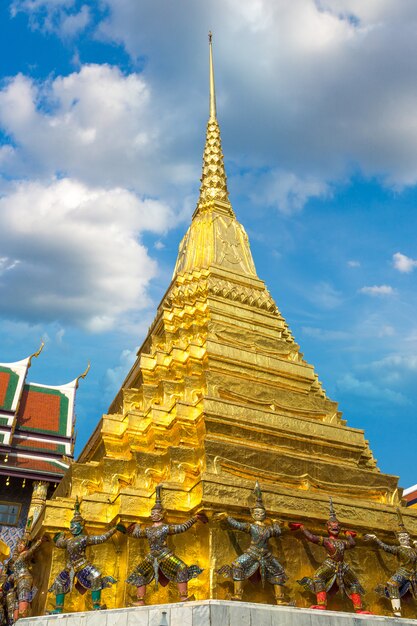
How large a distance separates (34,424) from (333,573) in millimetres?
17939

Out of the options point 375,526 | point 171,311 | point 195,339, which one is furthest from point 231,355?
point 375,526

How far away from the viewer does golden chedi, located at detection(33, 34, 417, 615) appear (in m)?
9.60

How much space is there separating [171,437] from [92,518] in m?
2.35

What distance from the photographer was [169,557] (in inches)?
340

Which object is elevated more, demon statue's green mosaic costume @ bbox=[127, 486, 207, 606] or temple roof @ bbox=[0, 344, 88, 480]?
temple roof @ bbox=[0, 344, 88, 480]

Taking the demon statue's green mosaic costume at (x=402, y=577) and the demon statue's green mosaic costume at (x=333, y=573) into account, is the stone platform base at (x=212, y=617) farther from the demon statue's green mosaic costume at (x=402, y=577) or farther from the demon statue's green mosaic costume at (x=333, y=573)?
the demon statue's green mosaic costume at (x=402, y=577)

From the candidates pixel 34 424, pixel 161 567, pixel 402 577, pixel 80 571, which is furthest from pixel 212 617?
pixel 34 424

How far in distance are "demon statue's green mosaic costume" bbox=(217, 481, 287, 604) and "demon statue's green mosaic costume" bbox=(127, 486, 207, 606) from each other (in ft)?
1.92

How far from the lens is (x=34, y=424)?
24.2 meters

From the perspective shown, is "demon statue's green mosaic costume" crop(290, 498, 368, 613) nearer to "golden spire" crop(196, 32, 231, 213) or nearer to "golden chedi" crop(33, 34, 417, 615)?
"golden chedi" crop(33, 34, 417, 615)

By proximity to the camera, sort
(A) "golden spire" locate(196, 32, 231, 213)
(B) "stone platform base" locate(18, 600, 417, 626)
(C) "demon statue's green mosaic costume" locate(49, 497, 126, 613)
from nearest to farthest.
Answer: (B) "stone platform base" locate(18, 600, 417, 626)
(C) "demon statue's green mosaic costume" locate(49, 497, 126, 613)
(A) "golden spire" locate(196, 32, 231, 213)

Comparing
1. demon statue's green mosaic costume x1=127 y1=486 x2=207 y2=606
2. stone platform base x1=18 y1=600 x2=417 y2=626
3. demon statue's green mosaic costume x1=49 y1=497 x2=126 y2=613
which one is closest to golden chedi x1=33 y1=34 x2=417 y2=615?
demon statue's green mosaic costume x1=49 y1=497 x2=126 y2=613

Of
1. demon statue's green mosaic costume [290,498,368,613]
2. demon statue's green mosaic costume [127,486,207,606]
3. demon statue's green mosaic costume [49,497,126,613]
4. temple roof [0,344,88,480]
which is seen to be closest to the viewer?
demon statue's green mosaic costume [127,486,207,606]

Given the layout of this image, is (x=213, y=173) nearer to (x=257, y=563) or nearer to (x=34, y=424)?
(x=34, y=424)
